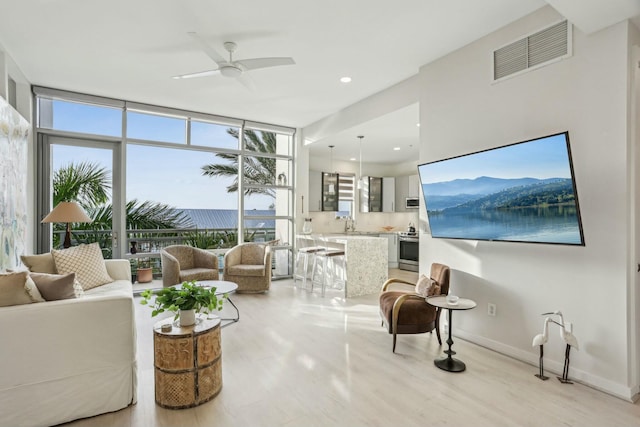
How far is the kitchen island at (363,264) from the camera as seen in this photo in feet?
17.6

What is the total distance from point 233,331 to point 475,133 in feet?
10.8

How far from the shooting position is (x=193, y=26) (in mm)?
3156

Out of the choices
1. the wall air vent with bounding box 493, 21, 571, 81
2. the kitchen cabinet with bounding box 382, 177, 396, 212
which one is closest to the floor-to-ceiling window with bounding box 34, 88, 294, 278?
the kitchen cabinet with bounding box 382, 177, 396, 212

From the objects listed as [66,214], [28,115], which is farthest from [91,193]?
[66,214]

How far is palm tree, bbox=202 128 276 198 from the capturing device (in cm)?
646

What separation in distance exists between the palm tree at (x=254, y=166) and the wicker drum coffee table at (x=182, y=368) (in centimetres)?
428

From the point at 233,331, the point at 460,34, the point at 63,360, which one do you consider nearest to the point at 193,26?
the point at 460,34

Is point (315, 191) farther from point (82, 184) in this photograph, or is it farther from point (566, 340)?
point (566, 340)

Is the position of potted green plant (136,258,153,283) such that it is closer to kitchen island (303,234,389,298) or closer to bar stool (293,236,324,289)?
bar stool (293,236,324,289)

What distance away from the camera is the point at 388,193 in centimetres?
882

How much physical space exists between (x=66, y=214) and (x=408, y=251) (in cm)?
646

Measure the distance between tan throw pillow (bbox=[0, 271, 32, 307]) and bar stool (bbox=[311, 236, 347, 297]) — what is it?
3924 mm

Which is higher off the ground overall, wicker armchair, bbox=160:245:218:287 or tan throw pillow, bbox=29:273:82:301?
tan throw pillow, bbox=29:273:82:301

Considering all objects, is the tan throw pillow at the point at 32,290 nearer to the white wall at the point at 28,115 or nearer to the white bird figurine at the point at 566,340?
the white wall at the point at 28,115
